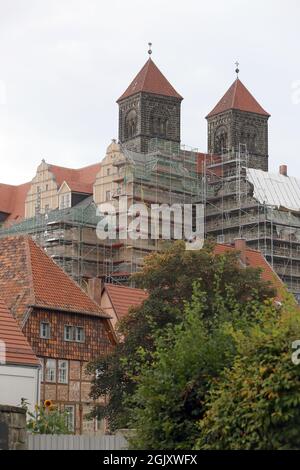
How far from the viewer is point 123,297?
62281 millimetres

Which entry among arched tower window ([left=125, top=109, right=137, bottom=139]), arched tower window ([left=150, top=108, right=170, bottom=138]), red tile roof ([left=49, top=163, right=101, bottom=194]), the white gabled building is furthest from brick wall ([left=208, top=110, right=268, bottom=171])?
the white gabled building

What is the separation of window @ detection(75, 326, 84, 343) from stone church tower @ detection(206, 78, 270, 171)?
86.5 meters

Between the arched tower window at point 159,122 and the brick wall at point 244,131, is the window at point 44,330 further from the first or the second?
the brick wall at point 244,131

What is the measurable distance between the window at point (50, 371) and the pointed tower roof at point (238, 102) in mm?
91970

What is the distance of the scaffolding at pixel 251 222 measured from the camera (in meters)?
103

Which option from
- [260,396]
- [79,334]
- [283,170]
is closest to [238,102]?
[283,170]

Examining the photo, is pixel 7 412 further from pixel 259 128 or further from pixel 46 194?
pixel 259 128

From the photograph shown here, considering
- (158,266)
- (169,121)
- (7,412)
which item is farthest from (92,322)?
(169,121)

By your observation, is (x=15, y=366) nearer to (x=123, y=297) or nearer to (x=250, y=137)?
(x=123, y=297)

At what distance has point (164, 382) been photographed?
20.3 m

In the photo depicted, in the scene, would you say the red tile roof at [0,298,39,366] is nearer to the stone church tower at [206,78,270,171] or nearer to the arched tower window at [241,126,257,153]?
the stone church tower at [206,78,270,171]

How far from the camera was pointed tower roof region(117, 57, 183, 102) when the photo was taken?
135625 millimetres
